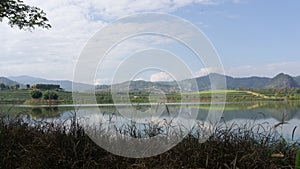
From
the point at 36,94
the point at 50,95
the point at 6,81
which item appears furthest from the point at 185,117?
the point at 6,81

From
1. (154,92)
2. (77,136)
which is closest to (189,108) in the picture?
(154,92)

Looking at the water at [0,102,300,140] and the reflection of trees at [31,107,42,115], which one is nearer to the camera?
the water at [0,102,300,140]

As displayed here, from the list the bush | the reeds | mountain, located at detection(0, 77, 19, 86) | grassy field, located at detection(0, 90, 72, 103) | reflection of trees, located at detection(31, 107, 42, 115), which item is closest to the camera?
the reeds

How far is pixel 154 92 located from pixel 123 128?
2.45ft

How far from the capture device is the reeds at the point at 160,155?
153 inches

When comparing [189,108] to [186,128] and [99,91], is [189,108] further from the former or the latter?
[99,91]

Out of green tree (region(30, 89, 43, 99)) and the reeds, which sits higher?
green tree (region(30, 89, 43, 99))

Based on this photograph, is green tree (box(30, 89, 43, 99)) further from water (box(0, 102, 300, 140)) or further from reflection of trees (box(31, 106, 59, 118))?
water (box(0, 102, 300, 140))

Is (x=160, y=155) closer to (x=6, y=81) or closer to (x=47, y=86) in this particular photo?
(x=47, y=86)

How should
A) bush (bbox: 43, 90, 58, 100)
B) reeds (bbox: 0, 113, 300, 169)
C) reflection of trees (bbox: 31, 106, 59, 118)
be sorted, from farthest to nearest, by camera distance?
bush (bbox: 43, 90, 58, 100) → reflection of trees (bbox: 31, 106, 59, 118) → reeds (bbox: 0, 113, 300, 169)

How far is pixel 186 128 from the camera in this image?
4535mm

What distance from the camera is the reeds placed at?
3.89m

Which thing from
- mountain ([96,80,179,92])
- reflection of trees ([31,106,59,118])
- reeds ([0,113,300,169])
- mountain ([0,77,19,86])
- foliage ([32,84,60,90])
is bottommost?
reeds ([0,113,300,169])

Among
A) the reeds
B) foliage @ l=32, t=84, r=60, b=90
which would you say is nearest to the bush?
foliage @ l=32, t=84, r=60, b=90
